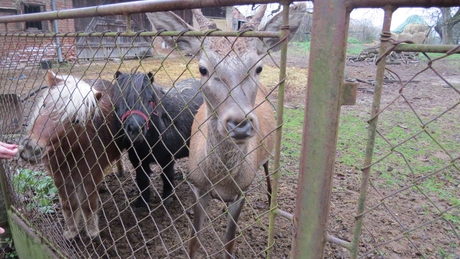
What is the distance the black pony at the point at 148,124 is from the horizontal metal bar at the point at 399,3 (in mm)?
1666

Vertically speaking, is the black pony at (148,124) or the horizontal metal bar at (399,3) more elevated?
the horizontal metal bar at (399,3)

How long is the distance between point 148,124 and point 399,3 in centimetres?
268

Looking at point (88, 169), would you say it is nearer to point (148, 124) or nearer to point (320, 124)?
point (148, 124)

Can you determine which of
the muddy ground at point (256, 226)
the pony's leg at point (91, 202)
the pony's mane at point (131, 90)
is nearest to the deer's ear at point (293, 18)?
the muddy ground at point (256, 226)

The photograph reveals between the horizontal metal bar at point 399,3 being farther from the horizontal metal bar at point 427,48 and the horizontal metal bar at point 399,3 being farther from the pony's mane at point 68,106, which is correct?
the pony's mane at point 68,106

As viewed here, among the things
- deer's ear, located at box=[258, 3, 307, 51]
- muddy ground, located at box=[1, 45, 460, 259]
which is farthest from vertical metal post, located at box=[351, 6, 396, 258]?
muddy ground, located at box=[1, 45, 460, 259]

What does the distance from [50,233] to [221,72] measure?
2048 millimetres

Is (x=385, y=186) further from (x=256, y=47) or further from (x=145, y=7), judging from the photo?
(x=145, y=7)

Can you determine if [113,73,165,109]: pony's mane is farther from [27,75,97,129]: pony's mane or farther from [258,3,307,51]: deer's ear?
[258,3,307,51]: deer's ear

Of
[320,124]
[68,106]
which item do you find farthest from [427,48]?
[68,106]

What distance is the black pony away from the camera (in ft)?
9.09

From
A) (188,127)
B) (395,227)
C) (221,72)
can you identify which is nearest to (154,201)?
(188,127)

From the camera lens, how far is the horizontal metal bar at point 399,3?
2.64 ft

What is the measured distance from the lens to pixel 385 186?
4043mm
